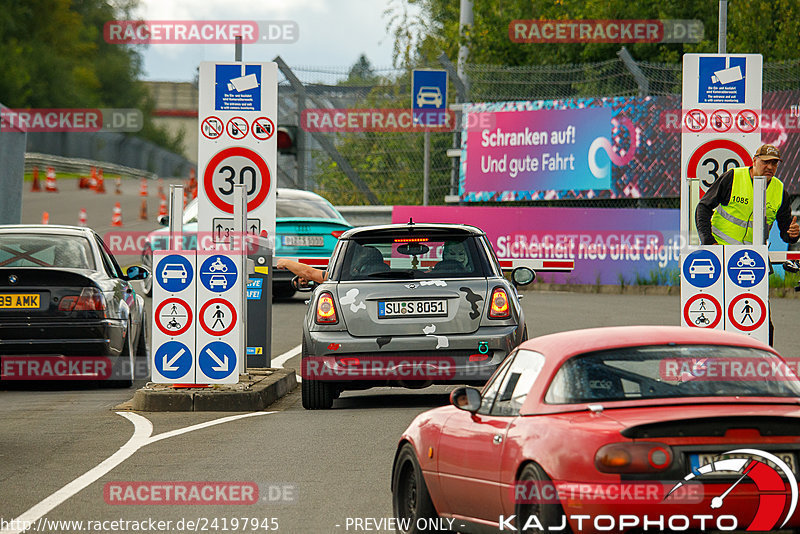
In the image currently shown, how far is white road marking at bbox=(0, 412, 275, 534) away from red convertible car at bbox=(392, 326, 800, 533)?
2112 mm

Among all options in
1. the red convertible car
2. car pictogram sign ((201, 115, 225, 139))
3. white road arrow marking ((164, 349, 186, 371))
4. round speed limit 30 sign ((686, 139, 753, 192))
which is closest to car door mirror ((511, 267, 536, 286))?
round speed limit 30 sign ((686, 139, 753, 192))

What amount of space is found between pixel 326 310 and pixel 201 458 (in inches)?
98.5

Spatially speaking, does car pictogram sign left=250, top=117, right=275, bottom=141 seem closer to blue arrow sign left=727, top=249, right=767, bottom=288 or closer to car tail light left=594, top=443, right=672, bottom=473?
blue arrow sign left=727, top=249, right=767, bottom=288

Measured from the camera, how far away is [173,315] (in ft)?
43.5

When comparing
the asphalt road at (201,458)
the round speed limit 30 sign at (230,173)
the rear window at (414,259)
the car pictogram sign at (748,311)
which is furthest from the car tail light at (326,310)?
the car pictogram sign at (748,311)

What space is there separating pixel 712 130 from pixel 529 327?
23.9 feet

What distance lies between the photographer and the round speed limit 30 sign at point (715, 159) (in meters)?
13.2

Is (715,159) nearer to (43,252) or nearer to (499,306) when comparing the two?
(499,306)

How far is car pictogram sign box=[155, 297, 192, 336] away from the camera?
13234 millimetres

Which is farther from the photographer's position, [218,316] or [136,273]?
[136,273]

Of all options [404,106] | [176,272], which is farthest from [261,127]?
[404,106]

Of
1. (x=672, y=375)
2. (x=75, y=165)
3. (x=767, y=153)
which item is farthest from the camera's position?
(x=75, y=165)

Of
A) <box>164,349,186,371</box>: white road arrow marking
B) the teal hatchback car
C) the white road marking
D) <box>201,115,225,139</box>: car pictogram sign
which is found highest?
<box>201,115,225,139</box>: car pictogram sign

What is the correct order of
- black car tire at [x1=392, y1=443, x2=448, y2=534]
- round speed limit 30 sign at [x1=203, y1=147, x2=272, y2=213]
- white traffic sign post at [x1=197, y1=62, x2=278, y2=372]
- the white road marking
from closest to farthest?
black car tire at [x1=392, y1=443, x2=448, y2=534] < the white road marking < white traffic sign post at [x1=197, y1=62, x2=278, y2=372] < round speed limit 30 sign at [x1=203, y1=147, x2=272, y2=213]
